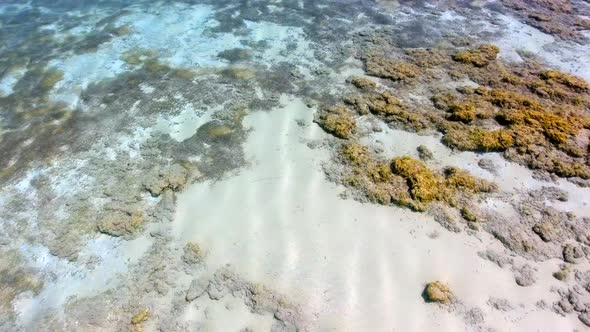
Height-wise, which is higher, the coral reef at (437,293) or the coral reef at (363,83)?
the coral reef at (363,83)

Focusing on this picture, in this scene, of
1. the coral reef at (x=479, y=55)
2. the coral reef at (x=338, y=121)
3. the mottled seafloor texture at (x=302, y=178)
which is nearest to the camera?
the mottled seafloor texture at (x=302, y=178)

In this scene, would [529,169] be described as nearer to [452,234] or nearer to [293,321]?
[452,234]

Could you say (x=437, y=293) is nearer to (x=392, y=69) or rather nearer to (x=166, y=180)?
(x=166, y=180)

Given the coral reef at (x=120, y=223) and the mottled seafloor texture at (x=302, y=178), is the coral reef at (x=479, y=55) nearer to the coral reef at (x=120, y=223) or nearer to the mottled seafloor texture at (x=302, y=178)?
the mottled seafloor texture at (x=302, y=178)

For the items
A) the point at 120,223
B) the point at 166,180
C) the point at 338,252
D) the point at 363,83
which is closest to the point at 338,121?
the point at 363,83

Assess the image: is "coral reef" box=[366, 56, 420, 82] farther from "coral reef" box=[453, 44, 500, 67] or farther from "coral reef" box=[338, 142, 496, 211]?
"coral reef" box=[338, 142, 496, 211]

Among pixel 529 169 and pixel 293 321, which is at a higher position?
pixel 529 169

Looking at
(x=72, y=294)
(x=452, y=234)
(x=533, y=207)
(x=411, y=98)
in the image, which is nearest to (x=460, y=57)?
(x=411, y=98)

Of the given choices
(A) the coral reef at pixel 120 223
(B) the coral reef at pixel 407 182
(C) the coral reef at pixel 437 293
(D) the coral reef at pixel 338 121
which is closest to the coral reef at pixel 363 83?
(D) the coral reef at pixel 338 121
